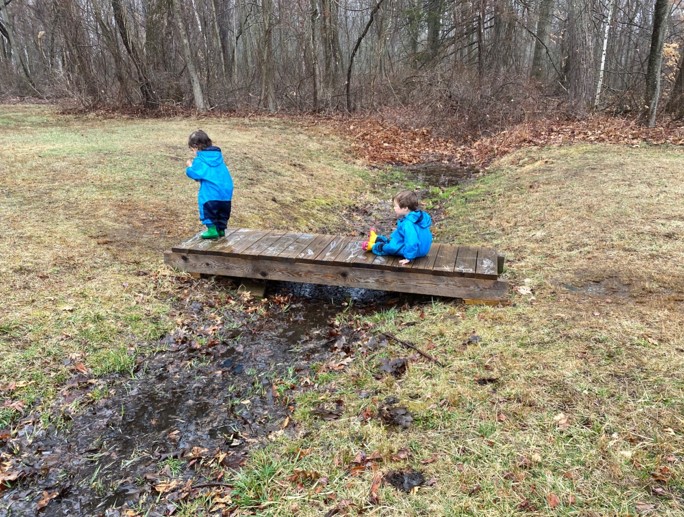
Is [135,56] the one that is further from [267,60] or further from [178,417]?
[178,417]

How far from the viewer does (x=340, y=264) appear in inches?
234

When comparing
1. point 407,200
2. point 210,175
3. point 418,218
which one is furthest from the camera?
point 210,175

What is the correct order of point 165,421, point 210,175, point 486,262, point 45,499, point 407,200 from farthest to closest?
point 210,175, point 486,262, point 407,200, point 165,421, point 45,499

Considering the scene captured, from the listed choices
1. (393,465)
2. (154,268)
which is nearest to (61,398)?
(154,268)

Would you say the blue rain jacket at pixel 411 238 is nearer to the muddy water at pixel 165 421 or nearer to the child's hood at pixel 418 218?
the child's hood at pixel 418 218

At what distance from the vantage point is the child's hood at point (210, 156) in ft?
21.1

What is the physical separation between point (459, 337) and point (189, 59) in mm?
17475

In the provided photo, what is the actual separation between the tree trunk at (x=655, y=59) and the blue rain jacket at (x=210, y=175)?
12.8 metres

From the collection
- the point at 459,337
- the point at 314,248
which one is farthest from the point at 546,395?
the point at 314,248

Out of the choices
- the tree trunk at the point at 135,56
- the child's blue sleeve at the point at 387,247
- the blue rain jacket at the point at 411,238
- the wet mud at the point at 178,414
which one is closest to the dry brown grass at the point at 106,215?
the wet mud at the point at 178,414

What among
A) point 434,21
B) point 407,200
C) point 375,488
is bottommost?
point 375,488

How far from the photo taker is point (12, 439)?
3.96 meters

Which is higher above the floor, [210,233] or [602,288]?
[210,233]

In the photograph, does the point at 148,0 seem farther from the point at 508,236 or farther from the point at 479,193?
the point at 508,236
